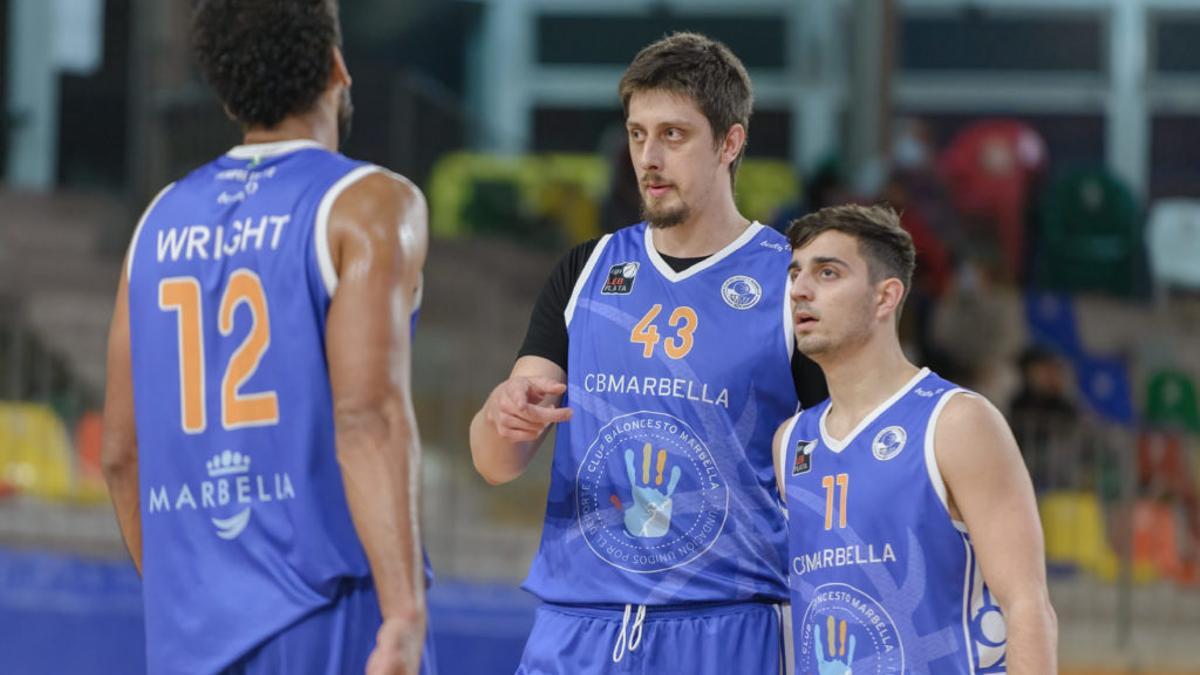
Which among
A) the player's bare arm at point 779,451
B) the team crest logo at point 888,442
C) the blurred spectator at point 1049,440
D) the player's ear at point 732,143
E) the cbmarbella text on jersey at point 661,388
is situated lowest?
the blurred spectator at point 1049,440

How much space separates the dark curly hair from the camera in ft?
11.0

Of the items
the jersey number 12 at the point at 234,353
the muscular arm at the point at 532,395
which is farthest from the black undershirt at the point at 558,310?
the jersey number 12 at the point at 234,353

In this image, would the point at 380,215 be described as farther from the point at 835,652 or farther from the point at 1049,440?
the point at 1049,440

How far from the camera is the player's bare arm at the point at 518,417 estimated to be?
12.0 feet

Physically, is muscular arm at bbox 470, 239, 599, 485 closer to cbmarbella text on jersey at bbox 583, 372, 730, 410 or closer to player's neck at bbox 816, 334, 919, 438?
cbmarbella text on jersey at bbox 583, 372, 730, 410

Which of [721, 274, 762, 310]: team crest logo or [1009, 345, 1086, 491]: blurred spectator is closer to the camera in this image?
[721, 274, 762, 310]: team crest logo

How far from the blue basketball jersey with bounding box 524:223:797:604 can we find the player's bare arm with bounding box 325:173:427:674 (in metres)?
0.68

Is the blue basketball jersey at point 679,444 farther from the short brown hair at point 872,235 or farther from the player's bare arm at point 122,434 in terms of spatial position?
the player's bare arm at point 122,434

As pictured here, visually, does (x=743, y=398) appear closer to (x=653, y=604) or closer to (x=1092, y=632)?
(x=653, y=604)

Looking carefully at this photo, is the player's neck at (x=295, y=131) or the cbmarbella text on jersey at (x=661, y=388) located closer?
the player's neck at (x=295, y=131)

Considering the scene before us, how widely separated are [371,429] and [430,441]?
6.76 m

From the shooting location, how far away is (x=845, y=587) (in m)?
3.59

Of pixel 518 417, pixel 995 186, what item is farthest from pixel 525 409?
pixel 995 186

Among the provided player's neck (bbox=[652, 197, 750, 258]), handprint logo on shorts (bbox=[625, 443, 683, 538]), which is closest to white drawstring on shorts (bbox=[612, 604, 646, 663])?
handprint logo on shorts (bbox=[625, 443, 683, 538])
